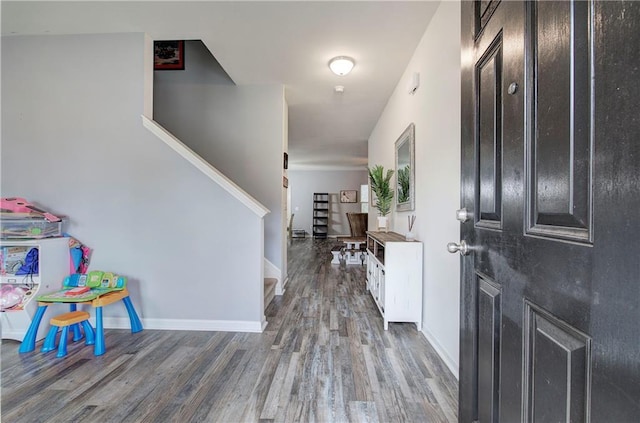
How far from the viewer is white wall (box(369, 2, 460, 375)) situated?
1.79 m

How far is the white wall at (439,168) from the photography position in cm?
179

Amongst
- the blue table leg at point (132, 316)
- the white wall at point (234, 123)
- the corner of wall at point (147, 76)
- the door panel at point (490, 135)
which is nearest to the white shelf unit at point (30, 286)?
the blue table leg at point (132, 316)

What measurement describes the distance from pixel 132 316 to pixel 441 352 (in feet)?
7.97

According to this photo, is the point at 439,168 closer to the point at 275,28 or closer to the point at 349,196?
the point at 275,28

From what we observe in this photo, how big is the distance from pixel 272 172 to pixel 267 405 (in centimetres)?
252

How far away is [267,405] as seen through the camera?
4.88 ft

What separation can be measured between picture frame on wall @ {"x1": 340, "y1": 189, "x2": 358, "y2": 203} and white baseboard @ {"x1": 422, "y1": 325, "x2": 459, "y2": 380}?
310 inches

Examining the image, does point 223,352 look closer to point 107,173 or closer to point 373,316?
point 373,316

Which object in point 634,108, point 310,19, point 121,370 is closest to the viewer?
point 634,108

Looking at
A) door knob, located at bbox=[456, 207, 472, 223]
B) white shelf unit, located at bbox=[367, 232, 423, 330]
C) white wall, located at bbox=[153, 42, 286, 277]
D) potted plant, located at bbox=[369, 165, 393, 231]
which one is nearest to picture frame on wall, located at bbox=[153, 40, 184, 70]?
white wall, located at bbox=[153, 42, 286, 277]

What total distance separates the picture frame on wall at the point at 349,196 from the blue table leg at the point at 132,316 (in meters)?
8.21

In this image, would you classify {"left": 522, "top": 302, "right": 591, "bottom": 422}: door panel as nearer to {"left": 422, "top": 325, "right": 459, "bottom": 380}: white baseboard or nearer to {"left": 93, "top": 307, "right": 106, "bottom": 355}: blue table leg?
{"left": 422, "top": 325, "right": 459, "bottom": 380}: white baseboard

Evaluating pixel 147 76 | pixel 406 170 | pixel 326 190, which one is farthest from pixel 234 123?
pixel 326 190

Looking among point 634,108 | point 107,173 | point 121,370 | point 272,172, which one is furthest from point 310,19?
point 121,370
